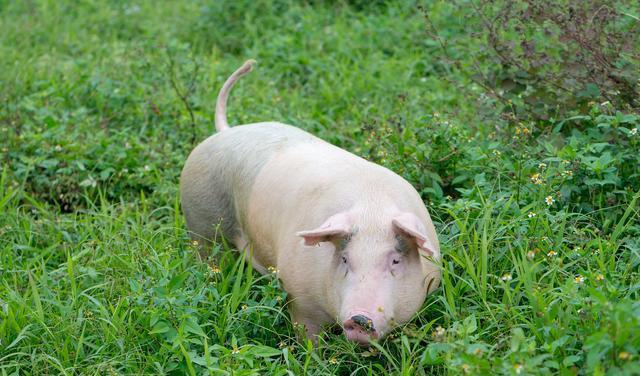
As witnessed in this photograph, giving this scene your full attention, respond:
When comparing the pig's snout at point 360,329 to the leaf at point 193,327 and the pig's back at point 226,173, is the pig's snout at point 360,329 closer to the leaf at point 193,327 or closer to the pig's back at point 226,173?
the leaf at point 193,327

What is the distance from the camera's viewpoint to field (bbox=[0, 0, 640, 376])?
343 cm

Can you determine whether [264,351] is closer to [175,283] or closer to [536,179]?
[175,283]

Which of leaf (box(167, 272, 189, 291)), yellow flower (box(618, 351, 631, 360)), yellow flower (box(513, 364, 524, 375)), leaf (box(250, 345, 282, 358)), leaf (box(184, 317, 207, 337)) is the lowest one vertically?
leaf (box(250, 345, 282, 358))

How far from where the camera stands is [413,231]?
3.33 meters

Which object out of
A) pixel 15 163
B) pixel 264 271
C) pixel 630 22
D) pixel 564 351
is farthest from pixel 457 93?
pixel 564 351

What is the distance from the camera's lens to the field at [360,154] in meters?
3.43

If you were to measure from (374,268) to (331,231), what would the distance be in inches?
8.3

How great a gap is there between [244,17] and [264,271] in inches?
159

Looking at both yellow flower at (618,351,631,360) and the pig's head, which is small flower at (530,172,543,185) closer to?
the pig's head

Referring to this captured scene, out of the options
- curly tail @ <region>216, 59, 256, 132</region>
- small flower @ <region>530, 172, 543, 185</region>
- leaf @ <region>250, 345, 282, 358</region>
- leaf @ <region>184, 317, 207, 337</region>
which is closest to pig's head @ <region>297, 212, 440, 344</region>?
leaf @ <region>250, 345, 282, 358</region>

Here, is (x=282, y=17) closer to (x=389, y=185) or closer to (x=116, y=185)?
(x=116, y=185)

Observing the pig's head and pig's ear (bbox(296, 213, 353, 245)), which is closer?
the pig's head

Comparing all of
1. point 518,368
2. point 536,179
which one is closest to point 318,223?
point 536,179

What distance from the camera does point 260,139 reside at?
4434mm
